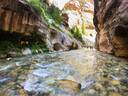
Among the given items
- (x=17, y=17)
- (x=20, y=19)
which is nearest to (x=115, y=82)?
(x=17, y=17)

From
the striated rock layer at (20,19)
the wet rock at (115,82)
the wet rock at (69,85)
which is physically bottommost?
the wet rock at (115,82)

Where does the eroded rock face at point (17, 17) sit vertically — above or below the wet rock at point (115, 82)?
above

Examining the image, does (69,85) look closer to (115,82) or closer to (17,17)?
(115,82)

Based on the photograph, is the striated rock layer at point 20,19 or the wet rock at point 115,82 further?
the striated rock layer at point 20,19

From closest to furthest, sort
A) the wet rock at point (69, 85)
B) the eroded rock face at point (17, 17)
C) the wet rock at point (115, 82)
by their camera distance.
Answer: the wet rock at point (69, 85)
the wet rock at point (115, 82)
the eroded rock face at point (17, 17)

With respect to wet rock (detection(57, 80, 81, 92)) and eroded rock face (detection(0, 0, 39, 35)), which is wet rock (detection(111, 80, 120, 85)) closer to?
wet rock (detection(57, 80, 81, 92))

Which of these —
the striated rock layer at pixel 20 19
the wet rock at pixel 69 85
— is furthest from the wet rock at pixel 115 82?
the striated rock layer at pixel 20 19

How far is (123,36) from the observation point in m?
12.4

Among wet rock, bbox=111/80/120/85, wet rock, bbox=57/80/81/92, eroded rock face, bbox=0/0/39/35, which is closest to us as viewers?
wet rock, bbox=57/80/81/92

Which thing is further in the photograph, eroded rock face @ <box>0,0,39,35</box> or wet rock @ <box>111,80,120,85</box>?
eroded rock face @ <box>0,0,39,35</box>

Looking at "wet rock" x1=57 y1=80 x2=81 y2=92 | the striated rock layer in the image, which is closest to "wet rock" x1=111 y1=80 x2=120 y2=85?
"wet rock" x1=57 y1=80 x2=81 y2=92

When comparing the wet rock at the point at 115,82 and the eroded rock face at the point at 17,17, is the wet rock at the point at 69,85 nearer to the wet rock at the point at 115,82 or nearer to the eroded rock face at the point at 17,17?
the wet rock at the point at 115,82

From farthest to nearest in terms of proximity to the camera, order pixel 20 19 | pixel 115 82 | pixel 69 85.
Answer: pixel 20 19 → pixel 115 82 → pixel 69 85

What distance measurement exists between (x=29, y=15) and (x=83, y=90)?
10014 millimetres
